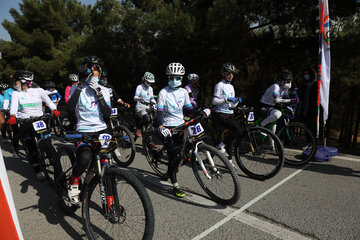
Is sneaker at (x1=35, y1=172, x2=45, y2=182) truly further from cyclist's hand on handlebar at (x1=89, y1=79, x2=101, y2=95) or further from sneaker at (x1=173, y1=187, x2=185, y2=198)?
cyclist's hand on handlebar at (x1=89, y1=79, x2=101, y2=95)

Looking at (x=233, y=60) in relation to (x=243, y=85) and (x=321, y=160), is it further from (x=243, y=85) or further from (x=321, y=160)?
(x=321, y=160)

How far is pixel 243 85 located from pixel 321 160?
4609mm

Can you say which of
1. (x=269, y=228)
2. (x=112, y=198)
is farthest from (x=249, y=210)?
(x=112, y=198)

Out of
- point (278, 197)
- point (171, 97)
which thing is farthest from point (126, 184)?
point (278, 197)

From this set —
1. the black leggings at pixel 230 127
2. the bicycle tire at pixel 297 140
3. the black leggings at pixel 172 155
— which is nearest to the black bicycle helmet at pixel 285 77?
the bicycle tire at pixel 297 140

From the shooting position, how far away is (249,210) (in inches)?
124

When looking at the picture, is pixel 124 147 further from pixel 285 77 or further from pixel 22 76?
pixel 285 77

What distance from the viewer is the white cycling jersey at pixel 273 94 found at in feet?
15.7

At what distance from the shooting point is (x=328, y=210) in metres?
3.08

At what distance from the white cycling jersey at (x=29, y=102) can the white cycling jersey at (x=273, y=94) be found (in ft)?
14.1

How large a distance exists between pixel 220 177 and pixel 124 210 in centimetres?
150

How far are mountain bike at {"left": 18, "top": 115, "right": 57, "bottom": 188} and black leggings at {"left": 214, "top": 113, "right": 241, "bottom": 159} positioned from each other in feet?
10.1

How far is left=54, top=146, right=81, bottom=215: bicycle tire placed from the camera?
316 centimetres

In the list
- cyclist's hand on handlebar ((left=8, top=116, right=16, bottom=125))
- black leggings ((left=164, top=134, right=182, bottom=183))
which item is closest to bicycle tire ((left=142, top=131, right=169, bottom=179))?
black leggings ((left=164, top=134, right=182, bottom=183))
